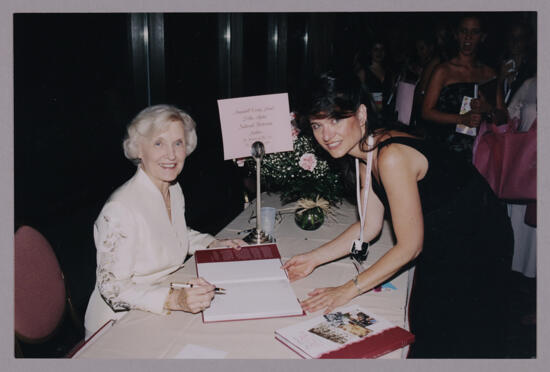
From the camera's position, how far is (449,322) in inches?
64.5

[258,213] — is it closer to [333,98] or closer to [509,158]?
[333,98]

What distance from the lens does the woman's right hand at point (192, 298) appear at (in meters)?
1.41

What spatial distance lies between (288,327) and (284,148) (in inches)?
39.8

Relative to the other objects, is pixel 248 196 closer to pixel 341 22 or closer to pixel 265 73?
pixel 265 73

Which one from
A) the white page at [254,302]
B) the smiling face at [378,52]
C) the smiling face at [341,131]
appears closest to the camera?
the white page at [254,302]

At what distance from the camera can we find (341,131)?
5.31 ft

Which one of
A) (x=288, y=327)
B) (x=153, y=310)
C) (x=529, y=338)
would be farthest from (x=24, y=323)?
(x=529, y=338)

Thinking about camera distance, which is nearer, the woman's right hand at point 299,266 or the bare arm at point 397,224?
the bare arm at point 397,224

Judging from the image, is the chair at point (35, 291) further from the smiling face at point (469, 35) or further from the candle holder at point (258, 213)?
the smiling face at point (469, 35)

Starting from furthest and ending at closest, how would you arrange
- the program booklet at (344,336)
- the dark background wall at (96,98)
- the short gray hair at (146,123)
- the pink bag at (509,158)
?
the pink bag at (509,158)
the dark background wall at (96,98)
the short gray hair at (146,123)
the program booklet at (344,336)

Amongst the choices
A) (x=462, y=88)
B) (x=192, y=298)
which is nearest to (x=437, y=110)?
(x=462, y=88)

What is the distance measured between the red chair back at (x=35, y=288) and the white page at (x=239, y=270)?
49 cm

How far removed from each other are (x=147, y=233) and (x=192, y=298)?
38 centimetres

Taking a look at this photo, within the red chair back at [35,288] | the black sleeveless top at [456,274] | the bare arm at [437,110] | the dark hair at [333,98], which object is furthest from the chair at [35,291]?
the bare arm at [437,110]
